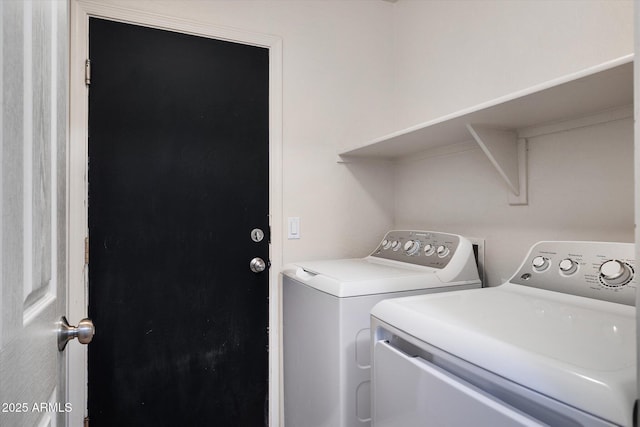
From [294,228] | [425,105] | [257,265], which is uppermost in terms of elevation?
[425,105]

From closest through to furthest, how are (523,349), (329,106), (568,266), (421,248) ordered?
(523,349), (568,266), (421,248), (329,106)

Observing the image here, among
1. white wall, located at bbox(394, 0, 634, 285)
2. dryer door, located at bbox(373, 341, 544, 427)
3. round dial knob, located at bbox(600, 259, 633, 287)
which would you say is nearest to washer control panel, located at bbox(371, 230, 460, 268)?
white wall, located at bbox(394, 0, 634, 285)

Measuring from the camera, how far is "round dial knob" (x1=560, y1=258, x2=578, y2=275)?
3.62 ft

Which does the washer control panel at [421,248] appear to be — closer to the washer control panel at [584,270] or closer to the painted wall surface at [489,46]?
Answer: the washer control panel at [584,270]

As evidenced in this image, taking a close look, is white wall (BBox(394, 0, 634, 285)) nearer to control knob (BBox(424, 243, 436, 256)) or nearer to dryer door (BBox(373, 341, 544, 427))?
control knob (BBox(424, 243, 436, 256))

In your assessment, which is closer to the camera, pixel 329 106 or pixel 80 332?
pixel 80 332

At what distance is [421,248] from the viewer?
1683 millimetres

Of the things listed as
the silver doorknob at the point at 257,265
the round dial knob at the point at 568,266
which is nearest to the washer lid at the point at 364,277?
the silver doorknob at the point at 257,265

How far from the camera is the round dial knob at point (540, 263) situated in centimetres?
119

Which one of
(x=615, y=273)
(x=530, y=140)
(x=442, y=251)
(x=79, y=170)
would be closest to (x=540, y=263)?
(x=615, y=273)

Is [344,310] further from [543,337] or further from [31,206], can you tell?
[31,206]

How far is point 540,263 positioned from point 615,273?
22 centimetres

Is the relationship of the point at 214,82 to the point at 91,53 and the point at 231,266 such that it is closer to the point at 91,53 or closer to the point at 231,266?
the point at 91,53

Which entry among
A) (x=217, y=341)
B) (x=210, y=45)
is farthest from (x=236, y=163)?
(x=217, y=341)
